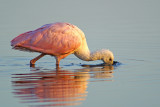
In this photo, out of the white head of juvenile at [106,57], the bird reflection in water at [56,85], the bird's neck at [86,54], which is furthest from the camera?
the white head of juvenile at [106,57]

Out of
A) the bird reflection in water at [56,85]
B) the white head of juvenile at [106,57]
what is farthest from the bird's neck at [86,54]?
the bird reflection in water at [56,85]

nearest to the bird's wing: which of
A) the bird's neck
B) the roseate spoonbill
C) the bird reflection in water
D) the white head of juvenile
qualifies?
the roseate spoonbill

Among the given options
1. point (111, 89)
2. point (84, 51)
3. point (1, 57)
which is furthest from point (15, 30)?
point (111, 89)

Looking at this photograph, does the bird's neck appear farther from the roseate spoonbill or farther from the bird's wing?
the bird's wing

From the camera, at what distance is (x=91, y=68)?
15.7 metres

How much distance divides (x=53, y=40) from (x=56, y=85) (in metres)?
3.93

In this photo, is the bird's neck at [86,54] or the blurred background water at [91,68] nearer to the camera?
the blurred background water at [91,68]

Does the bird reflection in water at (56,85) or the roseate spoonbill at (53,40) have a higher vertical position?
the roseate spoonbill at (53,40)

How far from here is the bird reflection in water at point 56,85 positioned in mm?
10664

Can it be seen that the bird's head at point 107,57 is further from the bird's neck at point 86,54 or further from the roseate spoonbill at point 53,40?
the roseate spoonbill at point 53,40

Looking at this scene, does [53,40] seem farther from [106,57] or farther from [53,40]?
[106,57]

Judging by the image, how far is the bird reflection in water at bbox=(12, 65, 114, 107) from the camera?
10.7 meters

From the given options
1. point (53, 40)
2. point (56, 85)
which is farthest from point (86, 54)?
point (56, 85)

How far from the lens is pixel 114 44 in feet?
67.7
